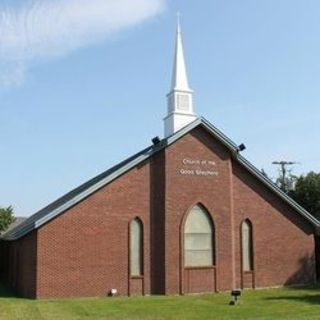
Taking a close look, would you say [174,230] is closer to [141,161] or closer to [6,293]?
[141,161]

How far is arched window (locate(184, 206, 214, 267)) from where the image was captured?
29703 millimetres

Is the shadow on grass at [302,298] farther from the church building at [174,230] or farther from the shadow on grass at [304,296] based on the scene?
the church building at [174,230]

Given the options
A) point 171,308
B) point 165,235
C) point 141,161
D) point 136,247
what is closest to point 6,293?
point 136,247

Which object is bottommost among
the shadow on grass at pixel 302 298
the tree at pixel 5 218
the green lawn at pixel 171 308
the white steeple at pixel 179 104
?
the green lawn at pixel 171 308

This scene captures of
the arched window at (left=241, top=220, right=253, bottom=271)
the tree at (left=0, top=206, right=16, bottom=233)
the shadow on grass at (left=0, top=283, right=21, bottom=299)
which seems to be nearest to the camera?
the shadow on grass at (left=0, top=283, right=21, bottom=299)

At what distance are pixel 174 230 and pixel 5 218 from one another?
25.3m

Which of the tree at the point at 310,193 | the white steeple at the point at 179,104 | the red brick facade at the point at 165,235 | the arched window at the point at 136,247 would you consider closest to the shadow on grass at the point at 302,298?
the red brick facade at the point at 165,235

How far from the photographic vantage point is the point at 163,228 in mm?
28984

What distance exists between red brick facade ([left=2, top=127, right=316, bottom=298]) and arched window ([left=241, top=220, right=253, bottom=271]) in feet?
0.81

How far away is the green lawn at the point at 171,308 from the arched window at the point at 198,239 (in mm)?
2068

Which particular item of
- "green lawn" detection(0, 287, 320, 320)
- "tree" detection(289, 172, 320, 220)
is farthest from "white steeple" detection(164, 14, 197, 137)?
"tree" detection(289, 172, 320, 220)

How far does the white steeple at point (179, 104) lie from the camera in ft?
108

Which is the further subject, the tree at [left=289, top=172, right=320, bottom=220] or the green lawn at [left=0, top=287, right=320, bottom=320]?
the tree at [left=289, top=172, right=320, bottom=220]

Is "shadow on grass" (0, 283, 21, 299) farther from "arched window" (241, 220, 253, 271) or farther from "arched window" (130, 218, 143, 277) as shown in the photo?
"arched window" (241, 220, 253, 271)
